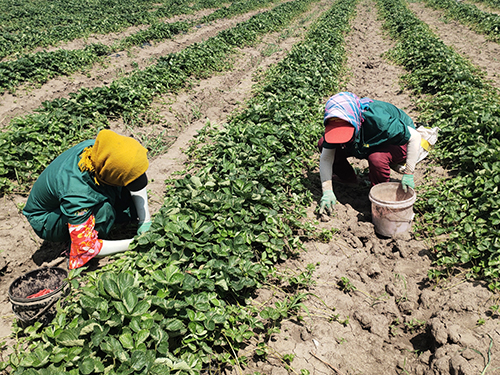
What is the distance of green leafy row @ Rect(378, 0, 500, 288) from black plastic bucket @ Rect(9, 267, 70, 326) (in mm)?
3071

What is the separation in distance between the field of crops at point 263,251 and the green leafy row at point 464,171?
0.9 inches

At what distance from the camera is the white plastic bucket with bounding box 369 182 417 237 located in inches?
119

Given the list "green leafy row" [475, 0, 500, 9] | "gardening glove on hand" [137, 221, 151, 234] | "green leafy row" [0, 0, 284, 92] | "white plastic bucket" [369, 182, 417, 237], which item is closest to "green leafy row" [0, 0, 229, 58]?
"green leafy row" [0, 0, 284, 92]

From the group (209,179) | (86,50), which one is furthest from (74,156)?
(86,50)

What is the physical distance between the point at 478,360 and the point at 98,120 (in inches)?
216

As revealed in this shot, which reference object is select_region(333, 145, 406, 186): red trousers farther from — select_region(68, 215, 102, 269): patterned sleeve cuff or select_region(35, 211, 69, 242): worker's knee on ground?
→ select_region(35, 211, 69, 242): worker's knee on ground

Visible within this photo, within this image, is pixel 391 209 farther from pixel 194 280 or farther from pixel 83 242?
pixel 83 242

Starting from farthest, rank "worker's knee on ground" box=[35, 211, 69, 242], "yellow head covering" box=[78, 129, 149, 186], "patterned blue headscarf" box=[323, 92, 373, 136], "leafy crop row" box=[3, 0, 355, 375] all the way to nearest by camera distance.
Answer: "patterned blue headscarf" box=[323, 92, 373, 136] < "worker's knee on ground" box=[35, 211, 69, 242] < "yellow head covering" box=[78, 129, 149, 186] < "leafy crop row" box=[3, 0, 355, 375]

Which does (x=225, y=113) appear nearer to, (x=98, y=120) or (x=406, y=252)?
(x=98, y=120)

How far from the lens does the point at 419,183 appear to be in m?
4.02

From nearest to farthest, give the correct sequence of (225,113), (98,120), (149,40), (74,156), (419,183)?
(74,156) → (419,183) → (98,120) → (225,113) → (149,40)

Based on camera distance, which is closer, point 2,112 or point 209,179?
point 209,179

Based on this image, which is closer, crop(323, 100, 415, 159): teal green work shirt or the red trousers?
crop(323, 100, 415, 159): teal green work shirt

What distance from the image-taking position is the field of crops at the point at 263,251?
6.33ft
